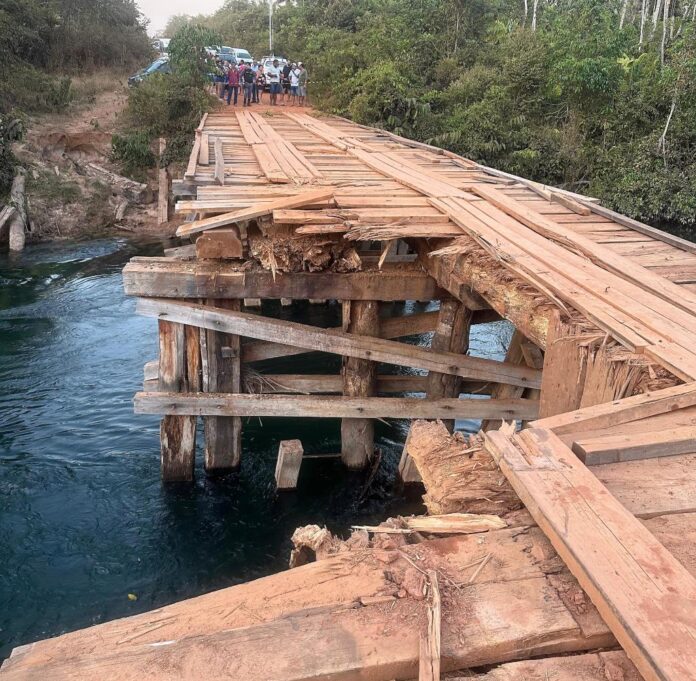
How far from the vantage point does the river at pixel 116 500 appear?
5.20m

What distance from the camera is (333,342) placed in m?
5.65

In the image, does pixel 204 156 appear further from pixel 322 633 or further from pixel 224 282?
pixel 322 633

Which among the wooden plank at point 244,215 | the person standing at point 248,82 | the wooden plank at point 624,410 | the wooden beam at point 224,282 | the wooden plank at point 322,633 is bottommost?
the wooden beam at point 224,282

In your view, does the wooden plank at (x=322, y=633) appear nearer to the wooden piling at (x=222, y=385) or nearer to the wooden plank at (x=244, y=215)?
the wooden plank at (x=244, y=215)

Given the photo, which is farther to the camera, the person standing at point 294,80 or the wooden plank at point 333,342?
the person standing at point 294,80

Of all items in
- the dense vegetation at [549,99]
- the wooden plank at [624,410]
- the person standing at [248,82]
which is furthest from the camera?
the person standing at [248,82]

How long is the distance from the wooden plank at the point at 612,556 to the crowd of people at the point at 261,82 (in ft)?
63.1

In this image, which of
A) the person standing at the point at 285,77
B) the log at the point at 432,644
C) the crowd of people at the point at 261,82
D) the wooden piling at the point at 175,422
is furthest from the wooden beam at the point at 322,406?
the person standing at the point at 285,77

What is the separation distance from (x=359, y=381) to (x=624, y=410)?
12.4 feet

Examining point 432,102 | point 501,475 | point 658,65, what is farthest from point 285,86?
point 501,475

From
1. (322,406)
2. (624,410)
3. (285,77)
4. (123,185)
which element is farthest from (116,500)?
(285,77)

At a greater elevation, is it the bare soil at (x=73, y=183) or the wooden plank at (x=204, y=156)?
the wooden plank at (x=204, y=156)

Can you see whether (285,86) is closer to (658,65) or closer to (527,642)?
(658,65)

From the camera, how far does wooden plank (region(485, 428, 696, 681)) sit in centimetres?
142
